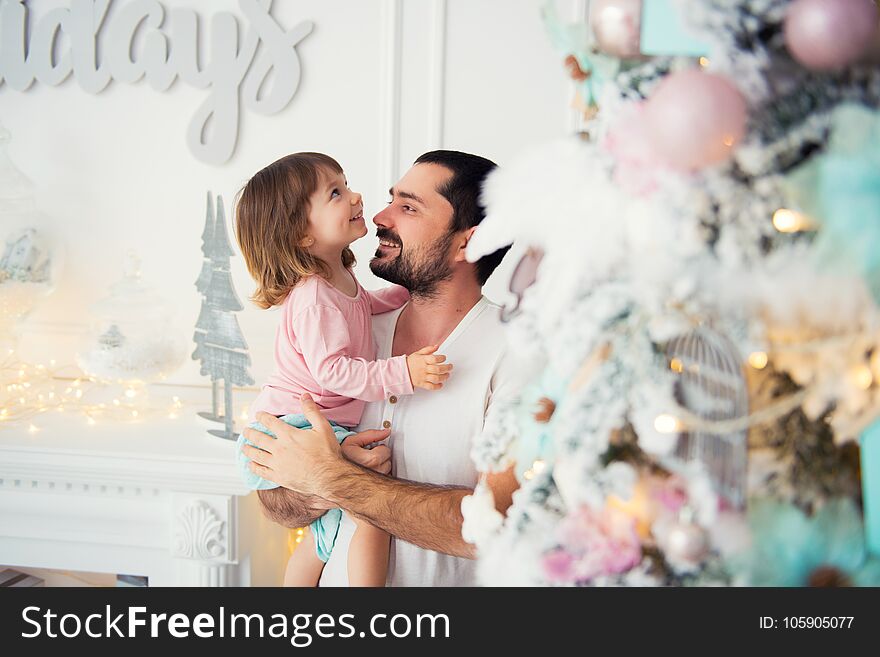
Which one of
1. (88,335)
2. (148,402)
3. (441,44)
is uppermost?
(441,44)

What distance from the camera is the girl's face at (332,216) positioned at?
5.28ft

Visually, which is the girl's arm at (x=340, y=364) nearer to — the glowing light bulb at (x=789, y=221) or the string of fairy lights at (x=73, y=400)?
the string of fairy lights at (x=73, y=400)

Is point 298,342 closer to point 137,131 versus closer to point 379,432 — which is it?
point 379,432

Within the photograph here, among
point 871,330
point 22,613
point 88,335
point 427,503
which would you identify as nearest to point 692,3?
point 871,330

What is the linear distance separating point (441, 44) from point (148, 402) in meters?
1.22

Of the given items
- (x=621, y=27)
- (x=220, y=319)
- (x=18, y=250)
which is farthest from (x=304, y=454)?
(x=18, y=250)

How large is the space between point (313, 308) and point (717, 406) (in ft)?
2.91

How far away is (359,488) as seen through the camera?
1476 mm

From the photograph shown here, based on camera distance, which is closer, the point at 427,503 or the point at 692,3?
the point at 692,3

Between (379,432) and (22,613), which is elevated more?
(379,432)

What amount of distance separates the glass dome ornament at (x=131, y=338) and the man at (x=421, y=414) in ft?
2.03

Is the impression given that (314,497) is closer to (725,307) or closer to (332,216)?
(332,216)

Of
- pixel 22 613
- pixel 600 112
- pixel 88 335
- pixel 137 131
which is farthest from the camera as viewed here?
pixel 137 131

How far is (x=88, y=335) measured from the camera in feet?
6.98
